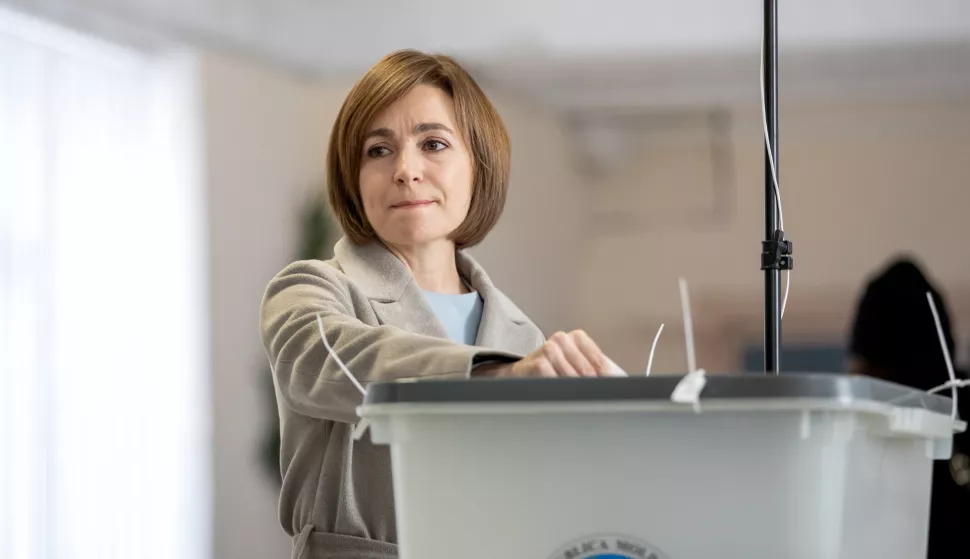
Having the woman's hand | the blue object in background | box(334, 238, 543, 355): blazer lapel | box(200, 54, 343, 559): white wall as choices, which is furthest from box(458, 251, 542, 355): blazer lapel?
the blue object in background

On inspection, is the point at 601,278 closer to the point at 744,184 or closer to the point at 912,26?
the point at 744,184

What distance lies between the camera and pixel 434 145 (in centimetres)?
113

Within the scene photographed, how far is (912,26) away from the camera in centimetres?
541

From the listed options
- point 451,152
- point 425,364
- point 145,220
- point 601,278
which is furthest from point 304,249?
point 425,364

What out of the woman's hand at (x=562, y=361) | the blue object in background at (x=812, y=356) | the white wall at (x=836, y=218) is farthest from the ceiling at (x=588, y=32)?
the woman's hand at (x=562, y=361)

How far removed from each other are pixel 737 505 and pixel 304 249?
4.48 meters

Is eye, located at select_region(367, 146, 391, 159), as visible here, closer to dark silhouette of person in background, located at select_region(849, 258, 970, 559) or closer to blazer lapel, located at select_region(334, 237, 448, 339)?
blazer lapel, located at select_region(334, 237, 448, 339)

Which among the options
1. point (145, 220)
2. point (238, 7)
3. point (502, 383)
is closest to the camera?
point (502, 383)

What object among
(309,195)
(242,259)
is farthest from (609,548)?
(309,195)

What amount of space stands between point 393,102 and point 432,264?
0.16 m

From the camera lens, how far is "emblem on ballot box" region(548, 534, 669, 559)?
0.67m

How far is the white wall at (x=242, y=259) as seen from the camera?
4742mm

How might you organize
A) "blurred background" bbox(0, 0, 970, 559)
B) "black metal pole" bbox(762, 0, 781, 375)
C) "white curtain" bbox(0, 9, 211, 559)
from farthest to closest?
"blurred background" bbox(0, 0, 970, 559) < "white curtain" bbox(0, 9, 211, 559) < "black metal pole" bbox(762, 0, 781, 375)

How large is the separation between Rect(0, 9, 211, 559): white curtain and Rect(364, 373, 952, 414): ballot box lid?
10.9 feet
